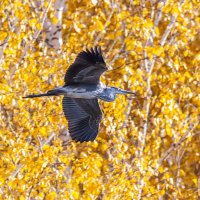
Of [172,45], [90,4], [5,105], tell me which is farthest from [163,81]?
[5,105]

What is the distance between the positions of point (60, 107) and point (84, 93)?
1.21 metres

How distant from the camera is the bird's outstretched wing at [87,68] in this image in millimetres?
11117

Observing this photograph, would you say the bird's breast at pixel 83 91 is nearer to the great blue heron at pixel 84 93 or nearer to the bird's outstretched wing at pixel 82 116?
the great blue heron at pixel 84 93

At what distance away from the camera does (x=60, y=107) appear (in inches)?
501

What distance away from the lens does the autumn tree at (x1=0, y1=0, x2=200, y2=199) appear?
1234cm

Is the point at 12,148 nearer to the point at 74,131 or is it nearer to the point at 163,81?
the point at 74,131

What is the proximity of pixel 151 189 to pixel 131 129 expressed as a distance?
1097mm

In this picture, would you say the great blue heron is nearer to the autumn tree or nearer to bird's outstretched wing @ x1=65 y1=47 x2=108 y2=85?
bird's outstretched wing @ x1=65 y1=47 x2=108 y2=85

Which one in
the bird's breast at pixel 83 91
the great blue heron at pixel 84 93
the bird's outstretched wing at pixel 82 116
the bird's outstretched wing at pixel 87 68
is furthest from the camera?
→ the bird's outstretched wing at pixel 82 116

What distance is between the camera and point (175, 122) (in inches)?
586

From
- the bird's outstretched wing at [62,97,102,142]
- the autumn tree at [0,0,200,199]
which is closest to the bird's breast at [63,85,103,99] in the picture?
the autumn tree at [0,0,200,199]

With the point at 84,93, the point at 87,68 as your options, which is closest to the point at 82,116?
the point at 84,93

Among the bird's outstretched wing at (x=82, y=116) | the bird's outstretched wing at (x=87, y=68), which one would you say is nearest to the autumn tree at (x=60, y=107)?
the bird's outstretched wing at (x=82, y=116)

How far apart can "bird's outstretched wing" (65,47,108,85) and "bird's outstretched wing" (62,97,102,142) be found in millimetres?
723
